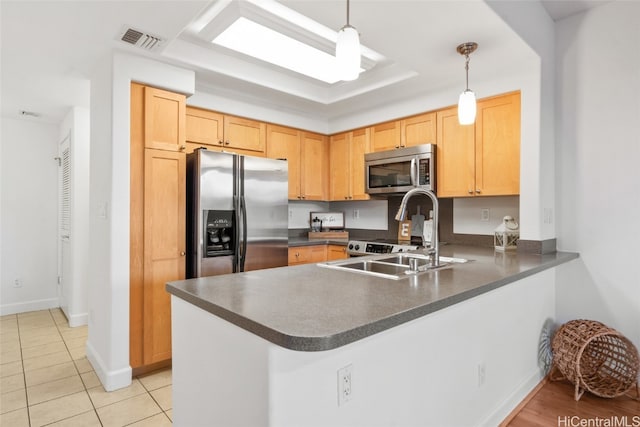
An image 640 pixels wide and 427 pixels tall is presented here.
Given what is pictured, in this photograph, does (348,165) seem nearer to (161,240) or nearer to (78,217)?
(161,240)

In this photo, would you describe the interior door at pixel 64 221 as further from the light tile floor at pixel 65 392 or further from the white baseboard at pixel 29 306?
the light tile floor at pixel 65 392

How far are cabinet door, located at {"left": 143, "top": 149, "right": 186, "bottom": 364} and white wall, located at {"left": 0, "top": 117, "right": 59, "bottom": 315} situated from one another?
2.76m

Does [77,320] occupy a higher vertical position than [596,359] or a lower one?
lower

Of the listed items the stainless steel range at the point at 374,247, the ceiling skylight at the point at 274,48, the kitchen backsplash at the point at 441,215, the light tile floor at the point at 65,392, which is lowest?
the light tile floor at the point at 65,392

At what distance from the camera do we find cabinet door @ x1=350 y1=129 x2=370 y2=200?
3.88m

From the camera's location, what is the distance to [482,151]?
9.59 feet

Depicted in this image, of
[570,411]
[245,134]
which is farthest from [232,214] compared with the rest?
[570,411]

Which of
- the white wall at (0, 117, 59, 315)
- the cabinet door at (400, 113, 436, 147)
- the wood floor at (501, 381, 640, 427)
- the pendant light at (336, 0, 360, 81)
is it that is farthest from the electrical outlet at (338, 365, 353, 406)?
the white wall at (0, 117, 59, 315)

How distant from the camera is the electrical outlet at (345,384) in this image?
1.12 meters

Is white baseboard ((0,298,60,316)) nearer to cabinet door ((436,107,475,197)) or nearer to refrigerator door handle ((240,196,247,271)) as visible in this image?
refrigerator door handle ((240,196,247,271))

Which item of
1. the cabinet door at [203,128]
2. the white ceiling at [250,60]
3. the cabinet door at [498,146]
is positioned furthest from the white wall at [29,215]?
the cabinet door at [498,146]

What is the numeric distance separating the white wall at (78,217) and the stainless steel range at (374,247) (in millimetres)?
2782

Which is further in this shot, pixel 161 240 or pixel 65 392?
pixel 161 240

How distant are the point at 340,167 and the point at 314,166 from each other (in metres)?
0.31
